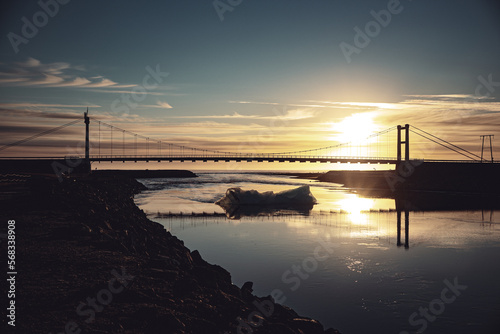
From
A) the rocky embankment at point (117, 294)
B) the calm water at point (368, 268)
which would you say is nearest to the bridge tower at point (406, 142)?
the calm water at point (368, 268)

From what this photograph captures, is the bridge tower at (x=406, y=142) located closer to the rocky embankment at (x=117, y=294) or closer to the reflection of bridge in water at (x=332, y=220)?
the reflection of bridge in water at (x=332, y=220)

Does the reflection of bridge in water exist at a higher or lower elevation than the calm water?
lower

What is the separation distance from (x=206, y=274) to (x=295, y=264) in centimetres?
416

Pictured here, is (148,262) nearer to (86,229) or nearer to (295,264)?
(86,229)

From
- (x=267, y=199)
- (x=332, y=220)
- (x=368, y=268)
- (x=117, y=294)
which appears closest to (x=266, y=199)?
(x=267, y=199)

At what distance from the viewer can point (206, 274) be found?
838cm

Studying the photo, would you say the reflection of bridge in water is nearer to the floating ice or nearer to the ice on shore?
the floating ice

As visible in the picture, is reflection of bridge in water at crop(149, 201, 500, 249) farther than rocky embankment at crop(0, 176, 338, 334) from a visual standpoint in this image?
Yes

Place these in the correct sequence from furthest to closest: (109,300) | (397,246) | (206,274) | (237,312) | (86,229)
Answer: (397,246) < (86,229) < (206,274) < (237,312) < (109,300)

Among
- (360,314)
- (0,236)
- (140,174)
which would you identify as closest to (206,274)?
(360,314)

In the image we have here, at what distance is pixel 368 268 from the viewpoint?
11.2 metres

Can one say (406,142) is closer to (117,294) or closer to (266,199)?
(266,199)

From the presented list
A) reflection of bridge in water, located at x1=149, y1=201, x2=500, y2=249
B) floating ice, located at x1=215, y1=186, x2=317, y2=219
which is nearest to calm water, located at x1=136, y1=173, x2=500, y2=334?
reflection of bridge in water, located at x1=149, y1=201, x2=500, y2=249

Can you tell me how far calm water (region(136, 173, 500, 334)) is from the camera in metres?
7.66
